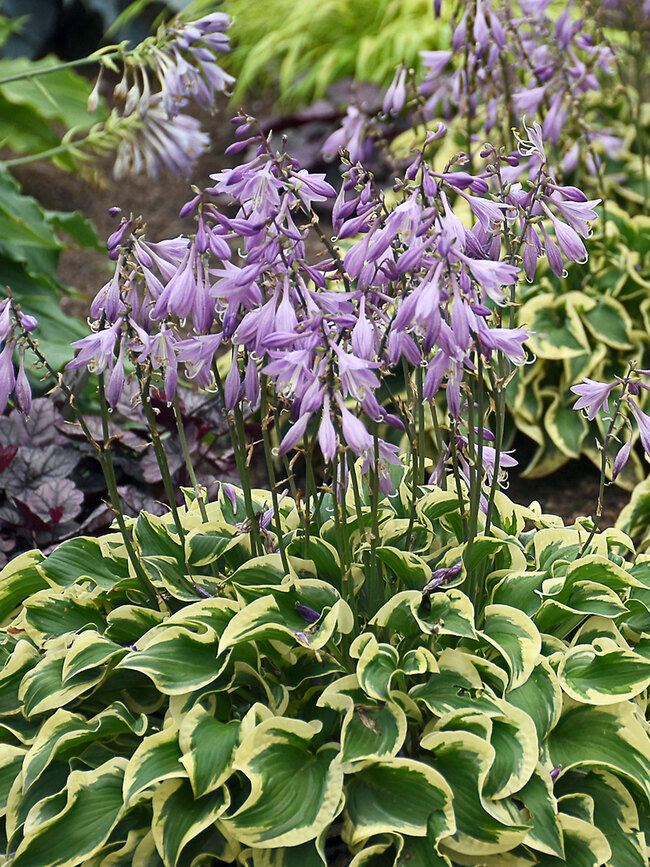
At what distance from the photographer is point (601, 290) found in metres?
4.08

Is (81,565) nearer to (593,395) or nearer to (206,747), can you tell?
(206,747)

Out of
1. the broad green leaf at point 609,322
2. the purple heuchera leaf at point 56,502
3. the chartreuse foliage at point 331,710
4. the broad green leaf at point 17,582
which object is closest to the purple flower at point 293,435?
the chartreuse foliage at point 331,710

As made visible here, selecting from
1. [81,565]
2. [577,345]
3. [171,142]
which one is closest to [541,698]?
[81,565]

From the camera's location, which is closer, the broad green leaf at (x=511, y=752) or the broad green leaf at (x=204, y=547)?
Result: the broad green leaf at (x=511, y=752)

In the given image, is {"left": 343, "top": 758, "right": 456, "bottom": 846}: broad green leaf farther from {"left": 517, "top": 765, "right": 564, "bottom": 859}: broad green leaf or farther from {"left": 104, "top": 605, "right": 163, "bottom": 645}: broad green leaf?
{"left": 104, "top": 605, "right": 163, "bottom": 645}: broad green leaf

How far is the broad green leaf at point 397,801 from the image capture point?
1.69 metres

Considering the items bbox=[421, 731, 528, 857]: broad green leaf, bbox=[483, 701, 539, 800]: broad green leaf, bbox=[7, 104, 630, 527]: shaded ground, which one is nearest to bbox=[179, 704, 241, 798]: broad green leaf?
bbox=[421, 731, 528, 857]: broad green leaf

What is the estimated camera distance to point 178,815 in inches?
68.9

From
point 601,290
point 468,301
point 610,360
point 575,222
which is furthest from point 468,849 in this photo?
point 601,290

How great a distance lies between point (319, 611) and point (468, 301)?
32.3 inches

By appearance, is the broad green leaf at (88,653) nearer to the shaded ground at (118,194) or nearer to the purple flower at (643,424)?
the purple flower at (643,424)

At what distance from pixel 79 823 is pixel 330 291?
1.16m

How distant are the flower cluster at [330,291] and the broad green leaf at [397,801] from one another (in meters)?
0.61

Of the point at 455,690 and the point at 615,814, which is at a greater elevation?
the point at 455,690
